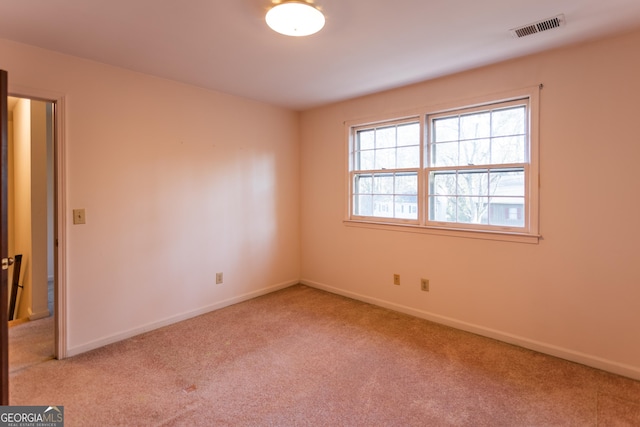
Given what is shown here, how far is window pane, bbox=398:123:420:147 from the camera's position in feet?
11.3

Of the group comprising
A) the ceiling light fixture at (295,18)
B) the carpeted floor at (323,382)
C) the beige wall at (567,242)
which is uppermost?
the ceiling light fixture at (295,18)

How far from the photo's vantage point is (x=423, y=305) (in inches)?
133

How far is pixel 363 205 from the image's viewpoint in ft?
13.0

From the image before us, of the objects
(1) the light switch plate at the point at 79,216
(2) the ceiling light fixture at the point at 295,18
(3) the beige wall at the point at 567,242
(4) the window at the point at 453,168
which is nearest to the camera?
(2) the ceiling light fixture at the point at 295,18

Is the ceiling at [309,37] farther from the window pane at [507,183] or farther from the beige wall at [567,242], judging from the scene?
the window pane at [507,183]

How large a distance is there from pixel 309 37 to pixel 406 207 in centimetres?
196

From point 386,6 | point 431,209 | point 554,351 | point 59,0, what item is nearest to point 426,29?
point 386,6

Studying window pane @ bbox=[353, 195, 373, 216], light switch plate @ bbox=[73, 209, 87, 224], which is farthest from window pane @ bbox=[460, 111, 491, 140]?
light switch plate @ bbox=[73, 209, 87, 224]

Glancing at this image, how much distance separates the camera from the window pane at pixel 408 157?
3.45 meters

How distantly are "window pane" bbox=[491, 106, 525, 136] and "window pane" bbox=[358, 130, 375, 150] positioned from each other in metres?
1.31

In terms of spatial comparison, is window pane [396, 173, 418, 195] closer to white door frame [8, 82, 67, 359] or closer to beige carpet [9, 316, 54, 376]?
white door frame [8, 82, 67, 359]

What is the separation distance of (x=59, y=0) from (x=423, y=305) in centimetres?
363

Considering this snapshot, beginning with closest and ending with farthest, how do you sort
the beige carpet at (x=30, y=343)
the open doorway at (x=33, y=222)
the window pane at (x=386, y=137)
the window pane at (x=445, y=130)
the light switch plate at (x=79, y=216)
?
the beige carpet at (x=30, y=343) < the light switch plate at (x=79, y=216) < the window pane at (x=445, y=130) < the open doorway at (x=33, y=222) < the window pane at (x=386, y=137)

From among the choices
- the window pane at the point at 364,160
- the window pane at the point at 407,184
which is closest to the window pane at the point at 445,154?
the window pane at the point at 407,184
